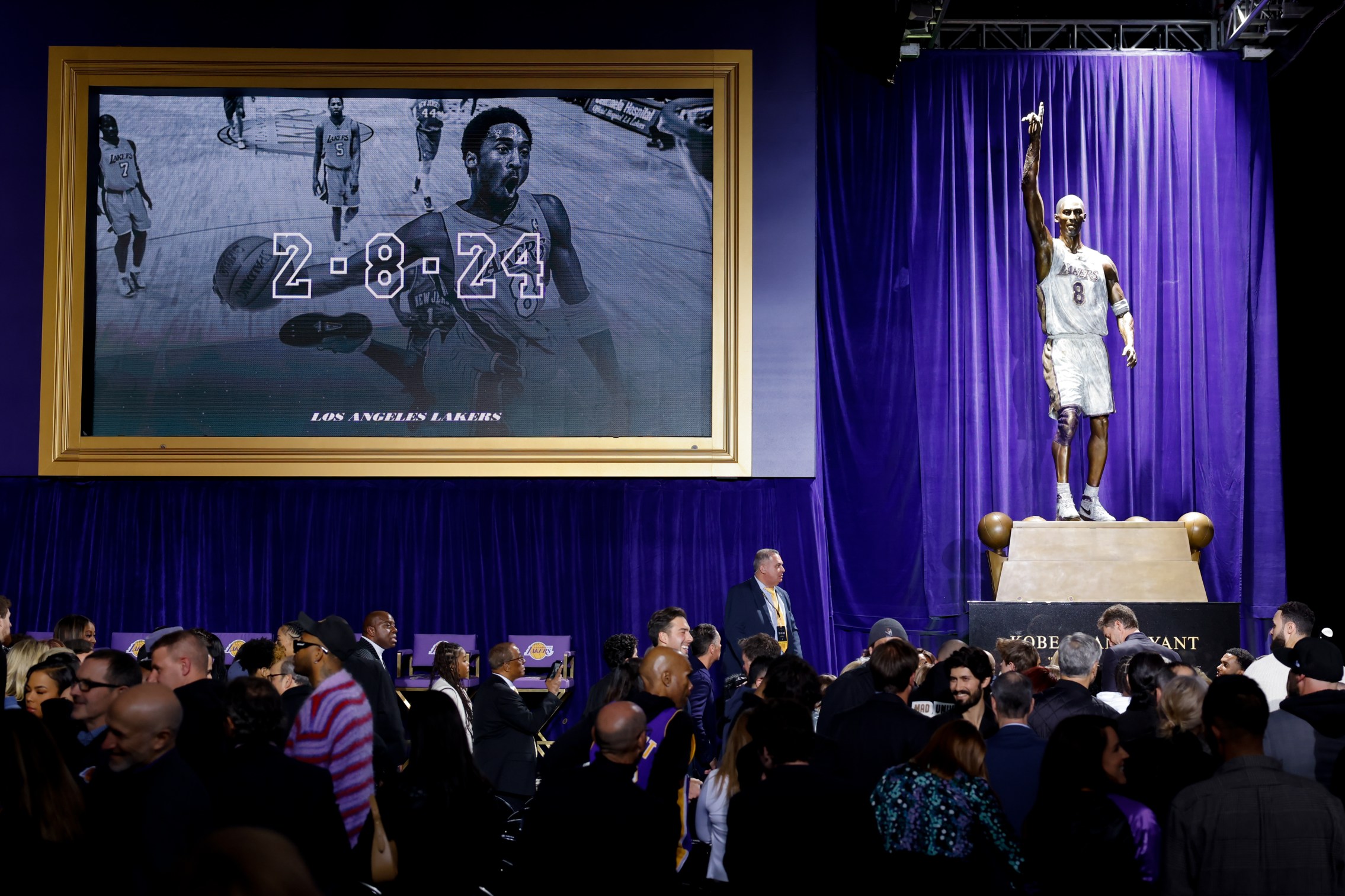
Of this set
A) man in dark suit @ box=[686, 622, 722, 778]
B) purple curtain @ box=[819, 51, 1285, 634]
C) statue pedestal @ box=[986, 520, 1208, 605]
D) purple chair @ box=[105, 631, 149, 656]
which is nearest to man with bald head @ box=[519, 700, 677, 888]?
man in dark suit @ box=[686, 622, 722, 778]

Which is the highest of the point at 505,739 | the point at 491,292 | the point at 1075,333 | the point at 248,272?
the point at 248,272

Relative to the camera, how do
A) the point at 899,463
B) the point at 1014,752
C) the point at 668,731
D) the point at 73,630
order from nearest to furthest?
the point at 1014,752
the point at 668,731
the point at 73,630
the point at 899,463

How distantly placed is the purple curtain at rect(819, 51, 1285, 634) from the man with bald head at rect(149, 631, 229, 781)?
699cm

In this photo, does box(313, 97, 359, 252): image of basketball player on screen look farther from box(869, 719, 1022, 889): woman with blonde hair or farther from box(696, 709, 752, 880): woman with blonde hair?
box(869, 719, 1022, 889): woman with blonde hair

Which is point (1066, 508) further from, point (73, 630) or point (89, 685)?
point (89, 685)

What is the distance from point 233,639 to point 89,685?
578cm

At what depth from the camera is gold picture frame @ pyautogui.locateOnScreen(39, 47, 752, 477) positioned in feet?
33.3

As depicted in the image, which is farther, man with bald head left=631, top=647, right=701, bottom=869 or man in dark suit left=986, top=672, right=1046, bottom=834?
man with bald head left=631, top=647, right=701, bottom=869

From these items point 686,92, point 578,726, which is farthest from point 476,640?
point 578,726

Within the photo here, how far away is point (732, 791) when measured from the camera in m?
3.89

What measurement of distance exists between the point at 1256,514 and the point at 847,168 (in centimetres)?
445

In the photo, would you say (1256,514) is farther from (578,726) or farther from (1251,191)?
(578,726)


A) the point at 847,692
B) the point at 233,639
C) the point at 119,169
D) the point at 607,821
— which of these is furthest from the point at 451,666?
the point at 119,169

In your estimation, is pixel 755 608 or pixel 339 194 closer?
pixel 755 608
